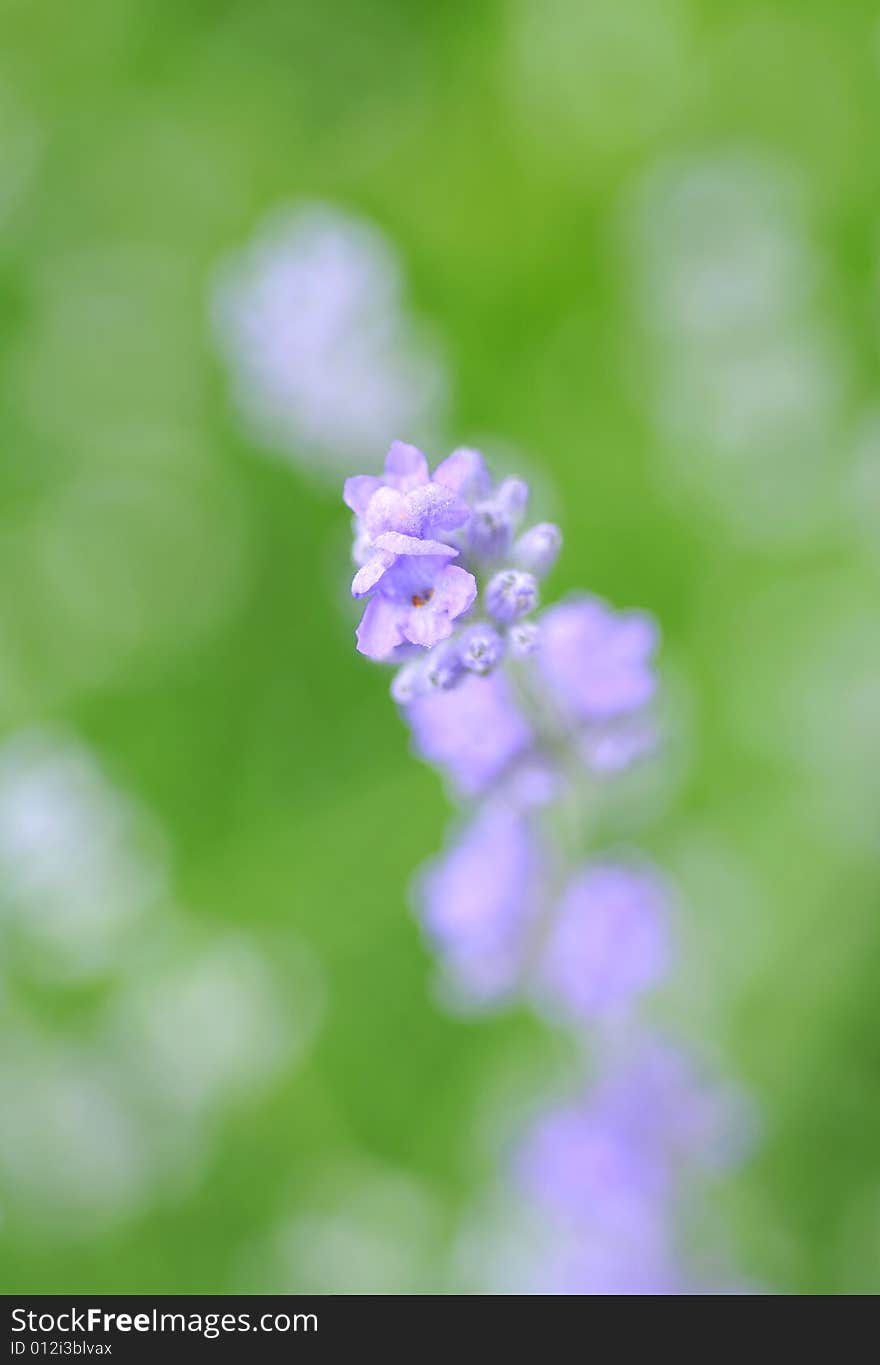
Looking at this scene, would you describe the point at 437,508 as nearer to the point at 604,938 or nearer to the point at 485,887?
the point at 485,887

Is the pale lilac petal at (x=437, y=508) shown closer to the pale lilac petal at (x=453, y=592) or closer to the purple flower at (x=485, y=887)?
the pale lilac petal at (x=453, y=592)

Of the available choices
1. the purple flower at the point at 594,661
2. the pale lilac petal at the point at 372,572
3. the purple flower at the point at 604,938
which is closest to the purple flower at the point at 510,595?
the pale lilac petal at the point at 372,572

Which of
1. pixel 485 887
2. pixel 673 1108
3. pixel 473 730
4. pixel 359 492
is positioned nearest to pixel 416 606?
pixel 359 492

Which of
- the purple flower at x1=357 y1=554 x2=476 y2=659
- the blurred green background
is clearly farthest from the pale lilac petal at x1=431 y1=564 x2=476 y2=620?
the blurred green background

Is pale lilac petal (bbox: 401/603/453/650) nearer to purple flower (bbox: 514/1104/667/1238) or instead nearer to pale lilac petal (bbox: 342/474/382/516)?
pale lilac petal (bbox: 342/474/382/516)
